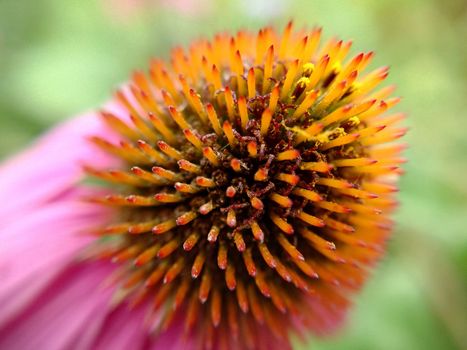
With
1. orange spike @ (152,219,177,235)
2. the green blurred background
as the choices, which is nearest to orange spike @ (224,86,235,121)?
orange spike @ (152,219,177,235)

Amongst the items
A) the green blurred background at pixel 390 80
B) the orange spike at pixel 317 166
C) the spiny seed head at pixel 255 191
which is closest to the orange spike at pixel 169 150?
the spiny seed head at pixel 255 191

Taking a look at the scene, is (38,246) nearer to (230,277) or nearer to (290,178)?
(230,277)

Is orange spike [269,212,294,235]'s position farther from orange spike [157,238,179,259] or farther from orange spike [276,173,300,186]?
orange spike [157,238,179,259]

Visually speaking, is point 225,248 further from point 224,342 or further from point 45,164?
point 45,164

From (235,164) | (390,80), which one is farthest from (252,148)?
(390,80)

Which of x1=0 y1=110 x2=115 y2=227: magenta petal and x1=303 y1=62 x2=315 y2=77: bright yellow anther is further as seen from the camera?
x1=0 y1=110 x2=115 y2=227: magenta petal

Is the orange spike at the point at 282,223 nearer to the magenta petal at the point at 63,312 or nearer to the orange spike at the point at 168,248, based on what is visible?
the orange spike at the point at 168,248
